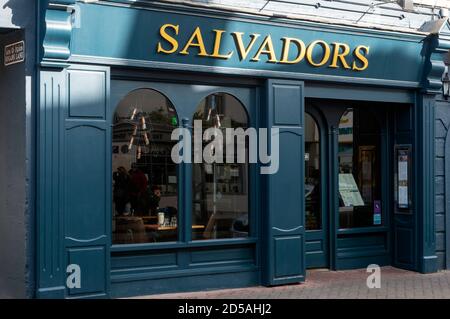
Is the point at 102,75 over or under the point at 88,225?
over

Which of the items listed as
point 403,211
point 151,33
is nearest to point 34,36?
point 151,33

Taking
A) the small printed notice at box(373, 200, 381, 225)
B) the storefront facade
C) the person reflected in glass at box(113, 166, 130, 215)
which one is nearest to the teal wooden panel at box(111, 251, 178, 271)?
the storefront facade

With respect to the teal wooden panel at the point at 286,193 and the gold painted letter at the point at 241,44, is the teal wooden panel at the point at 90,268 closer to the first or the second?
the teal wooden panel at the point at 286,193

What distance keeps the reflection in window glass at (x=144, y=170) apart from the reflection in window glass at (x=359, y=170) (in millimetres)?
3234

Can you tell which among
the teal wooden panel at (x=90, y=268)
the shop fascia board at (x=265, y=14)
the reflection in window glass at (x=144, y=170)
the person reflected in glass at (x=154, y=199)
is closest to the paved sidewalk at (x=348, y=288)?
the teal wooden panel at (x=90, y=268)

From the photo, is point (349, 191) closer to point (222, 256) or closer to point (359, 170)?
point (359, 170)

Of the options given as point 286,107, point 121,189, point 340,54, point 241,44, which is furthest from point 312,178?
point 121,189

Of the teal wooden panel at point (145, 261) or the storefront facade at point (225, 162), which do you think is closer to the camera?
the storefront facade at point (225, 162)

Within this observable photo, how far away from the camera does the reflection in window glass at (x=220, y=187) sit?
9117 millimetres

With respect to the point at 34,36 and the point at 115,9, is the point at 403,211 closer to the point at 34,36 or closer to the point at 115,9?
the point at 115,9

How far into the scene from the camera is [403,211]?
1091 centimetres

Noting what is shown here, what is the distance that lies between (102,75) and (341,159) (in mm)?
4491

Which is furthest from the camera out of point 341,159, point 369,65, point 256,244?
point 341,159

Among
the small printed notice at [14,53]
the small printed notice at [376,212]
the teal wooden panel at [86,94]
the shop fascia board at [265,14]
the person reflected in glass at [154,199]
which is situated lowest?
the small printed notice at [376,212]
